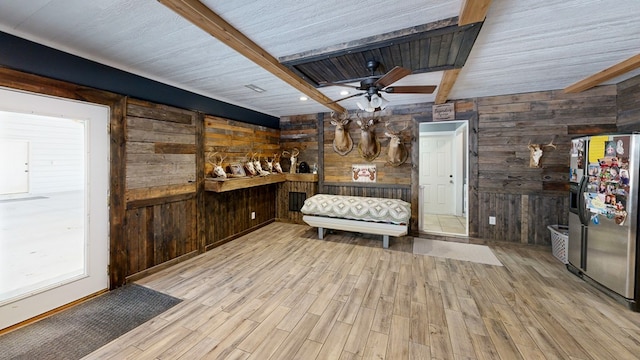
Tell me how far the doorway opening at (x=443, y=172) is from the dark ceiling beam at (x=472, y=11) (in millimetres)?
4538

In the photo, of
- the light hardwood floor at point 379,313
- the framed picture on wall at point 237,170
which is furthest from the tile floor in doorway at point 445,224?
the framed picture on wall at point 237,170

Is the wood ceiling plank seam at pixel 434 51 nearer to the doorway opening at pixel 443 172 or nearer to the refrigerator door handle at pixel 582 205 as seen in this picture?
the refrigerator door handle at pixel 582 205

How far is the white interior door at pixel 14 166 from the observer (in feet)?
6.93

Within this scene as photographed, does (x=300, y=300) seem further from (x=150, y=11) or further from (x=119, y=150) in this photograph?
(x=150, y=11)

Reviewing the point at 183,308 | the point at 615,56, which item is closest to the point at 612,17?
the point at 615,56

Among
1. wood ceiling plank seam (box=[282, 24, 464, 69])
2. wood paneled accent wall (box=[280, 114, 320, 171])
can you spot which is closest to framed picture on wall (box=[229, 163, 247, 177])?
wood paneled accent wall (box=[280, 114, 320, 171])

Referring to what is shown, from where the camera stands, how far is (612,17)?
1.86 meters

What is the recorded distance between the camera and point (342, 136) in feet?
16.6

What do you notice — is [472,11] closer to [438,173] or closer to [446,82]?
[446,82]

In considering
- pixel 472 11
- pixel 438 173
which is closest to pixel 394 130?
pixel 438 173

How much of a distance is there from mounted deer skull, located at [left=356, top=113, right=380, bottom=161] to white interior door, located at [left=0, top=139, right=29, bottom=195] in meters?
4.53

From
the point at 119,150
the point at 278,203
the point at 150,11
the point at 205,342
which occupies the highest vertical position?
the point at 150,11

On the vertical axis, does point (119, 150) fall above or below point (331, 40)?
below

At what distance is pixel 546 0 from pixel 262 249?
164 inches
